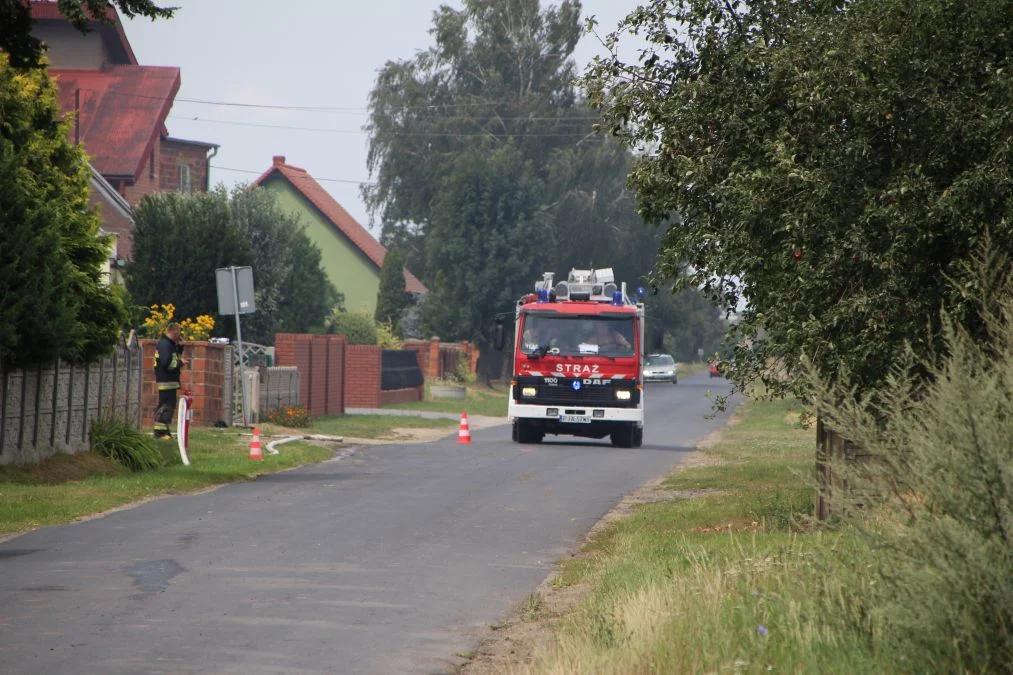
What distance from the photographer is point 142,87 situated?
50469mm

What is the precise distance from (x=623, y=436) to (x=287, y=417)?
670cm

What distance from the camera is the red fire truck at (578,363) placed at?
92.3ft

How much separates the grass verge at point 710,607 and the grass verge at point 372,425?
17.0m

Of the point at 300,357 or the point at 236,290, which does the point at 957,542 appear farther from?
the point at 300,357

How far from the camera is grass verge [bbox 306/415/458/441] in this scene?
30.5m

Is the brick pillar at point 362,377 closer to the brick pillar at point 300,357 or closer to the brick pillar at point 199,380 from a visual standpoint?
the brick pillar at point 300,357

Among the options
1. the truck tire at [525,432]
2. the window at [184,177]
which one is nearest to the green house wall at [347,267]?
the window at [184,177]

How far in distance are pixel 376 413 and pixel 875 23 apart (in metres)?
Result: 28.0

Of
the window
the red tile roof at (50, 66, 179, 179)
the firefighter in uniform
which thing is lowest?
the firefighter in uniform

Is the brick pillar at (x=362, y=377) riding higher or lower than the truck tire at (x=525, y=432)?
higher

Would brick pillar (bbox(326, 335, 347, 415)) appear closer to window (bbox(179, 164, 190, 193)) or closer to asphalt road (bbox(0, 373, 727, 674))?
asphalt road (bbox(0, 373, 727, 674))

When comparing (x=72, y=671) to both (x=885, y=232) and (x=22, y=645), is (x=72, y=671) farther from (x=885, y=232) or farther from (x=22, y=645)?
(x=885, y=232)

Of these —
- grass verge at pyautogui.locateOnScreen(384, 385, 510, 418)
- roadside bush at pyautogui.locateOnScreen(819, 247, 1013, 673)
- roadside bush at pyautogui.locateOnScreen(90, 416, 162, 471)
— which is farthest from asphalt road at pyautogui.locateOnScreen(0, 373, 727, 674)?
grass verge at pyautogui.locateOnScreen(384, 385, 510, 418)

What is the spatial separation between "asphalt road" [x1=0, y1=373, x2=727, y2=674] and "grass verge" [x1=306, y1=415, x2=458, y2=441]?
9921mm
